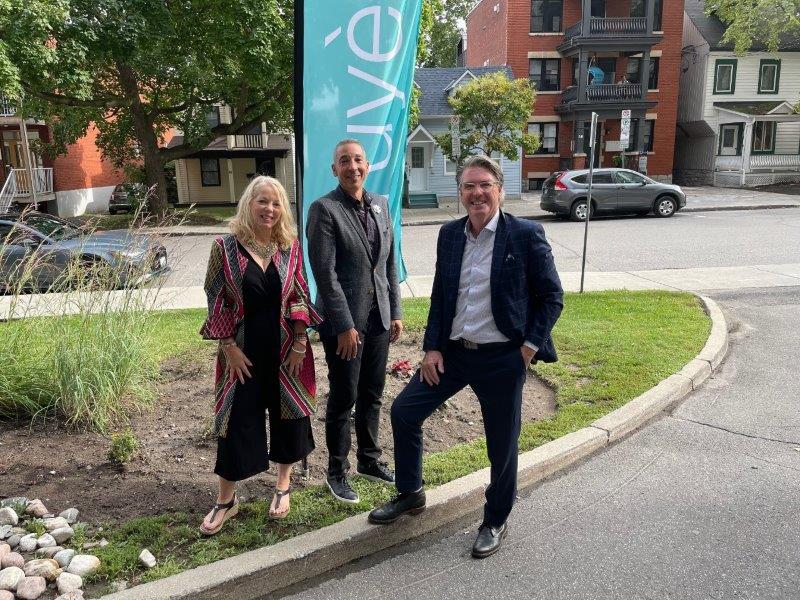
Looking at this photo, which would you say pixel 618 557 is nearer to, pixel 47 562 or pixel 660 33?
pixel 47 562

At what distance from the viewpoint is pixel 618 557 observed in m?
3.12

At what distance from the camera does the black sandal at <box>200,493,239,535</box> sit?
3.15 m

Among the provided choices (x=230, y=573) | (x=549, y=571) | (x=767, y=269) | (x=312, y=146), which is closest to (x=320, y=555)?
(x=230, y=573)

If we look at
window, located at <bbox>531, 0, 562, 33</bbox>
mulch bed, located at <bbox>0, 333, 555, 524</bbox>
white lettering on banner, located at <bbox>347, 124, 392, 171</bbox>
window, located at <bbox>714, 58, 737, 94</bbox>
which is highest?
window, located at <bbox>531, 0, 562, 33</bbox>

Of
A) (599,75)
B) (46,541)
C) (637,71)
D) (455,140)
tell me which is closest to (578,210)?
(455,140)

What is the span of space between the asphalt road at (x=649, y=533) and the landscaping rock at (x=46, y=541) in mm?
1236

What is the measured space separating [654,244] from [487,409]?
39.6 ft

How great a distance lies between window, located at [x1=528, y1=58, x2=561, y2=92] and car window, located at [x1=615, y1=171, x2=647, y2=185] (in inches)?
522

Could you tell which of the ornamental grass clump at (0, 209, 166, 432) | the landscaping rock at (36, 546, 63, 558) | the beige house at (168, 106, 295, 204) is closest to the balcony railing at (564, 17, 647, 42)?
the beige house at (168, 106, 295, 204)

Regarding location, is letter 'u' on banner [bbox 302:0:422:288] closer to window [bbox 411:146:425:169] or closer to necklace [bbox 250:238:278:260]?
necklace [bbox 250:238:278:260]

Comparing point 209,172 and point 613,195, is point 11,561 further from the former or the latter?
point 209,172

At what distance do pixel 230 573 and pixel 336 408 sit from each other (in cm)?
101

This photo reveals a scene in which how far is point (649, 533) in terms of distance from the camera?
332cm

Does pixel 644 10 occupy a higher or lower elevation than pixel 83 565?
higher
